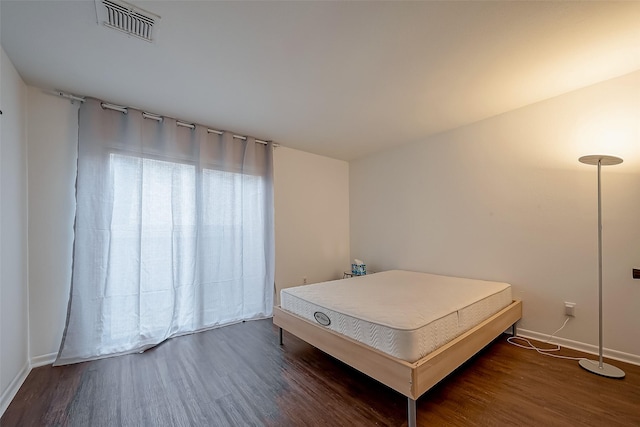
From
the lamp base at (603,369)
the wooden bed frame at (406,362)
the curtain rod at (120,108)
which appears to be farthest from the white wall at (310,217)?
the lamp base at (603,369)

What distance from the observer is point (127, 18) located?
59.2 inches

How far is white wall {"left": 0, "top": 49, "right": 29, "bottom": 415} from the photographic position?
68.6 inches

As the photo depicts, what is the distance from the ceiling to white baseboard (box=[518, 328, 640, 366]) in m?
2.26

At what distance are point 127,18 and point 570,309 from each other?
13.1ft

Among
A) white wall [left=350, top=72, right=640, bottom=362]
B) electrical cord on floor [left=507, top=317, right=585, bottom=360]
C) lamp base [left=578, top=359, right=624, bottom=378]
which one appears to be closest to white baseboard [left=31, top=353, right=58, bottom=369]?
white wall [left=350, top=72, right=640, bottom=362]

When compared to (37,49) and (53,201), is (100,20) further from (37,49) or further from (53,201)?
(53,201)

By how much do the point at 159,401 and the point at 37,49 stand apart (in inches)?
97.8

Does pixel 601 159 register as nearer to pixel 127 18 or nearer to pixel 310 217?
pixel 310 217

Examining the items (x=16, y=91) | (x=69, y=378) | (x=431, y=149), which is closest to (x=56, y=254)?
(x=69, y=378)

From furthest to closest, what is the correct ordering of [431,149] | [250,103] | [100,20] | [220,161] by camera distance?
[431,149] → [220,161] → [250,103] → [100,20]

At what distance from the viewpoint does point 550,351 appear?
2.32 meters

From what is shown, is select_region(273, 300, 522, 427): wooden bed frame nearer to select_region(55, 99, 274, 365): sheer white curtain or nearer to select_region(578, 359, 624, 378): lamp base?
select_region(578, 359, 624, 378): lamp base

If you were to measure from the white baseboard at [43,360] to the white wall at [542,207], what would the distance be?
3822 millimetres

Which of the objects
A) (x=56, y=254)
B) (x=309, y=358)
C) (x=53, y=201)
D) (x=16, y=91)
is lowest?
(x=309, y=358)
